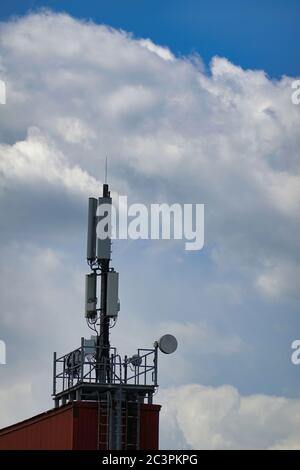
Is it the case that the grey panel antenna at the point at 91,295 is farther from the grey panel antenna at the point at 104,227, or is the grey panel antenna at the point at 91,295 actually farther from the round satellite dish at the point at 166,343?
the round satellite dish at the point at 166,343

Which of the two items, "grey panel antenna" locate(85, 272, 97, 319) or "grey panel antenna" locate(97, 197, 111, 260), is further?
"grey panel antenna" locate(85, 272, 97, 319)

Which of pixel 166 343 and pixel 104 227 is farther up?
pixel 104 227

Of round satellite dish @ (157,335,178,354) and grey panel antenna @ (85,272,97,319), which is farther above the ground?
A: grey panel antenna @ (85,272,97,319)

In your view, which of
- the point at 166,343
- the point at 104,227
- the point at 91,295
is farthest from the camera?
the point at 104,227

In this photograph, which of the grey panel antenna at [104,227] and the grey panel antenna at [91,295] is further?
the grey panel antenna at [91,295]

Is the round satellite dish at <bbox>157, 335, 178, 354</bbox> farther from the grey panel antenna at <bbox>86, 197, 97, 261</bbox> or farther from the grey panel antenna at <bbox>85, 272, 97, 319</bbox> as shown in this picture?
the grey panel antenna at <bbox>86, 197, 97, 261</bbox>

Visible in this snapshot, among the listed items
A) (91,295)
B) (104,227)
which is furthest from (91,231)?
(91,295)

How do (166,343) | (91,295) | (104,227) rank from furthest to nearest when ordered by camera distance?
(104,227)
(91,295)
(166,343)

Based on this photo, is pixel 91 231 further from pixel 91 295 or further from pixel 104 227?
pixel 91 295

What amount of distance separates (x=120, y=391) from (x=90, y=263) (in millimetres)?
8252

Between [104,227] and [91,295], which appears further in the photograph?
[104,227]

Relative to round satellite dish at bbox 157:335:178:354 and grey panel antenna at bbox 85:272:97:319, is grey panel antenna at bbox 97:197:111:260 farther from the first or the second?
round satellite dish at bbox 157:335:178:354
